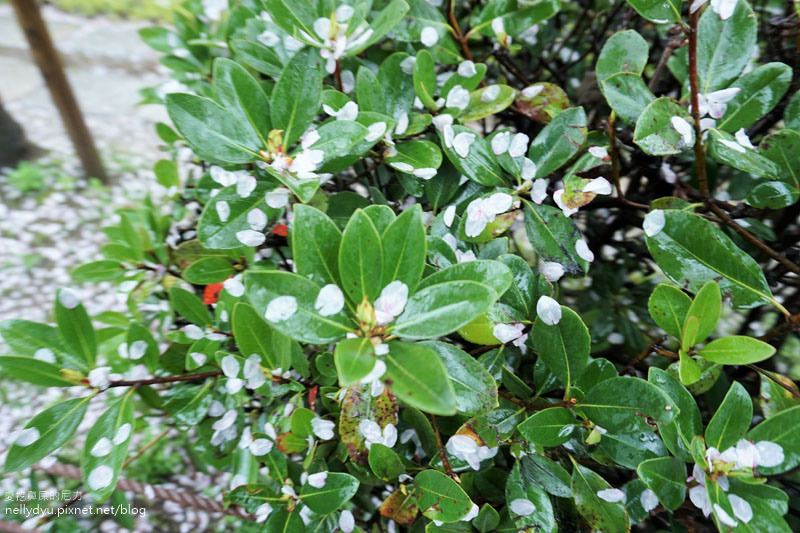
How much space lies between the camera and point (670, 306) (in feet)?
1.77

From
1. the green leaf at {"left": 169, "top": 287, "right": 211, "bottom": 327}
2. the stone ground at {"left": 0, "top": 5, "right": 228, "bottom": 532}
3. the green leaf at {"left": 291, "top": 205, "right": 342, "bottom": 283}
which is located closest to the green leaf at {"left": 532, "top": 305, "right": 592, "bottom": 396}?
the green leaf at {"left": 291, "top": 205, "right": 342, "bottom": 283}

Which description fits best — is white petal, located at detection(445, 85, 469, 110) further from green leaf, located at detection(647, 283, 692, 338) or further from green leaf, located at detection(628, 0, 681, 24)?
green leaf, located at detection(647, 283, 692, 338)

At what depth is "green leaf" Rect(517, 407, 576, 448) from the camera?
507mm

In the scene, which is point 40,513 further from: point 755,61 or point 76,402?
point 755,61

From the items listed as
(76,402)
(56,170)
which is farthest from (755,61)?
(56,170)

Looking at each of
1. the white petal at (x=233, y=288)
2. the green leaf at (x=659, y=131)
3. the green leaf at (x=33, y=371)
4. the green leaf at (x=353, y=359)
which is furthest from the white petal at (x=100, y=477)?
the green leaf at (x=659, y=131)

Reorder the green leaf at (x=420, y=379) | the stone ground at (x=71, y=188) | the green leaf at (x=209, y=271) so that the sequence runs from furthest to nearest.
A: the stone ground at (x=71, y=188)
the green leaf at (x=209, y=271)
the green leaf at (x=420, y=379)

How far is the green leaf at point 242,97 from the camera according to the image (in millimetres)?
588

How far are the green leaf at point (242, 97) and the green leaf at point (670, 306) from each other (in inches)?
17.3

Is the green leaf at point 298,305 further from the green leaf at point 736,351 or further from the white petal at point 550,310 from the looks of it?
the green leaf at point 736,351

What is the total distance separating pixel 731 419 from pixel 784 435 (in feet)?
0.14

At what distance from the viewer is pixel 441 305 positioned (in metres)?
0.45

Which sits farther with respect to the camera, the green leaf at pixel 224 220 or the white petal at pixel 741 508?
the green leaf at pixel 224 220

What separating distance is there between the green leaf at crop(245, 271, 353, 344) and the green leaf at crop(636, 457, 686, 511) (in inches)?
11.6
